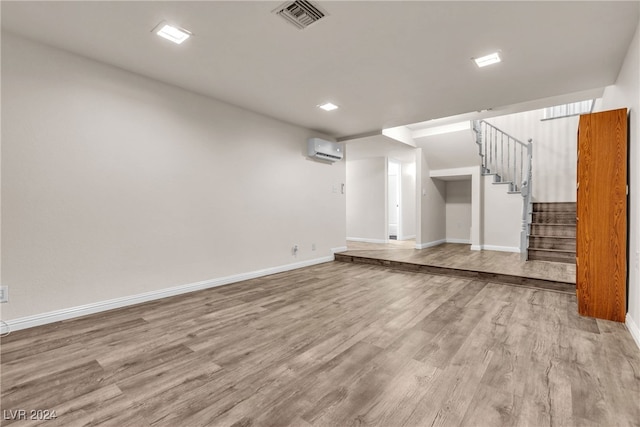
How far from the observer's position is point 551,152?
6.13 m

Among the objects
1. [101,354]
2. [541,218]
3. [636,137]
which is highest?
[636,137]

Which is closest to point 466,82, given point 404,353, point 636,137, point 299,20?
point 636,137

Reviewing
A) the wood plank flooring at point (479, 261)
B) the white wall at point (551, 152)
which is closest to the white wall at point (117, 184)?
the wood plank flooring at point (479, 261)

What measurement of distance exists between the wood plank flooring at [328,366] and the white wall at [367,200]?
4420 mm

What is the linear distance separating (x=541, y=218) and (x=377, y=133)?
367 centimetres

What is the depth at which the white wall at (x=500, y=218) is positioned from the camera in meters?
6.18

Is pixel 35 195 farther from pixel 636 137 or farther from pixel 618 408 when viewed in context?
pixel 636 137

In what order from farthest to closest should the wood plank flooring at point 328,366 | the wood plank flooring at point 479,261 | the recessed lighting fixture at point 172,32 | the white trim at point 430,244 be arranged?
the white trim at point 430,244 → the wood plank flooring at point 479,261 → the recessed lighting fixture at point 172,32 → the wood plank flooring at point 328,366

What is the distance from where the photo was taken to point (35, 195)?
257cm

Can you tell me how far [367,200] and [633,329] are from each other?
5742 millimetres

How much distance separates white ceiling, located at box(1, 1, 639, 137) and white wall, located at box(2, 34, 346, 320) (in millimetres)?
311

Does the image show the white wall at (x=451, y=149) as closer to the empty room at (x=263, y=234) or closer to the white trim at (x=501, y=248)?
the empty room at (x=263, y=234)

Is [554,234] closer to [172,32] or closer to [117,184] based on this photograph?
[172,32]

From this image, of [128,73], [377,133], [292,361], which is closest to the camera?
[292,361]
